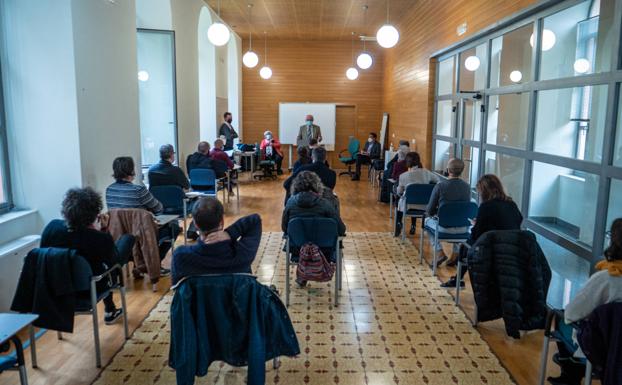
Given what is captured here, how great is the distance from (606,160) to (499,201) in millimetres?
746

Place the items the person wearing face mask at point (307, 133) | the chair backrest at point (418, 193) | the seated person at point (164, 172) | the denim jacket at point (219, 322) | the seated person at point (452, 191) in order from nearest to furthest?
the denim jacket at point (219, 322) < the seated person at point (452, 191) < the seated person at point (164, 172) < the chair backrest at point (418, 193) < the person wearing face mask at point (307, 133)

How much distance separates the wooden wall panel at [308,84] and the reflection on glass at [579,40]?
9.78 metres

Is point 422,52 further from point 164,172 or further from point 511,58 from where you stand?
point 164,172

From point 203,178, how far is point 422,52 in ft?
16.1

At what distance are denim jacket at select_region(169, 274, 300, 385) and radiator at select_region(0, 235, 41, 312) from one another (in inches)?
72.3

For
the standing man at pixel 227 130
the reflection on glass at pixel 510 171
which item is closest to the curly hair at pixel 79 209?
the reflection on glass at pixel 510 171

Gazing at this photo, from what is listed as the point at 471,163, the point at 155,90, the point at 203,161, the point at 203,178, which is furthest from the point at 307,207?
the point at 155,90

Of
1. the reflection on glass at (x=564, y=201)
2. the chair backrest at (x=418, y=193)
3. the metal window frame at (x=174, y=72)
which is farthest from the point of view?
the metal window frame at (x=174, y=72)

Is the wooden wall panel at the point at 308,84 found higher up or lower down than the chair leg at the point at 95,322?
higher up

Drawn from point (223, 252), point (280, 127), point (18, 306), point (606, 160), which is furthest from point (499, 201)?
point (280, 127)

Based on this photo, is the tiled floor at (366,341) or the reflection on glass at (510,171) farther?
the reflection on glass at (510,171)

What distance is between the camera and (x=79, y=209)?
3.03 m

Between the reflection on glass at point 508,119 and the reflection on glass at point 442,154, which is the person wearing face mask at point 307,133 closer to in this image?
the reflection on glass at point 442,154

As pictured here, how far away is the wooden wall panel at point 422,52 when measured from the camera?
6156 mm
